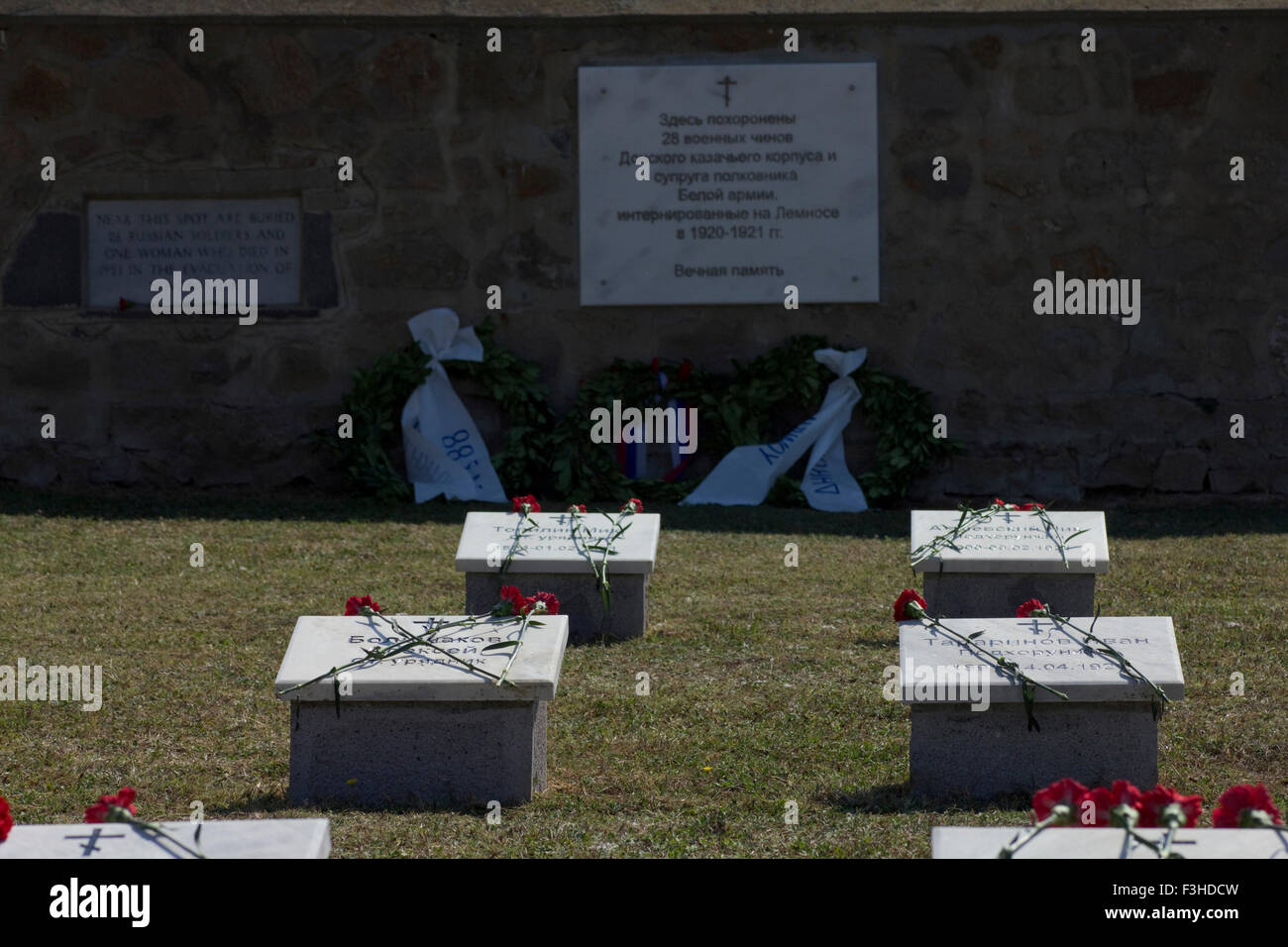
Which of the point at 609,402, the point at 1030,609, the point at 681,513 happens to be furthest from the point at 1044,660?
the point at 609,402

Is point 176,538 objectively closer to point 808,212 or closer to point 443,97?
point 443,97

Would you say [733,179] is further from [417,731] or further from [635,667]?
[417,731]

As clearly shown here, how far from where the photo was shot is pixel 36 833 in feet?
7.55

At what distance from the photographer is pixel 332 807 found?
3.54 meters

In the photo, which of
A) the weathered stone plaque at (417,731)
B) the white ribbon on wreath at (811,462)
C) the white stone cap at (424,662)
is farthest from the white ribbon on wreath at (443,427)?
the weathered stone plaque at (417,731)

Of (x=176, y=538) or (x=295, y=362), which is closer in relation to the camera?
(x=176, y=538)

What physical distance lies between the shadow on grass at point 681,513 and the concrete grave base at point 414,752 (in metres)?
3.88

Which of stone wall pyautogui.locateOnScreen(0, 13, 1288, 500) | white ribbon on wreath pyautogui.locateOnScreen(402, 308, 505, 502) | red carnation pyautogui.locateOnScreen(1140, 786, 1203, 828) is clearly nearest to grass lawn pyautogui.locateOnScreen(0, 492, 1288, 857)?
white ribbon on wreath pyautogui.locateOnScreen(402, 308, 505, 502)

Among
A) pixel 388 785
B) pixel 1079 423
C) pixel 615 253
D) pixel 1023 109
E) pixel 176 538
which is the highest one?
pixel 1023 109

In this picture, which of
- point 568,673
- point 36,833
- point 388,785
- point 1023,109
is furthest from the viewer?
point 1023,109

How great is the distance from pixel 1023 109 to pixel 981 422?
64.4 inches

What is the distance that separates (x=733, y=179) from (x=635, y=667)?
4125 mm

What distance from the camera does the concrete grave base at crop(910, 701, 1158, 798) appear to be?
3.55 meters
